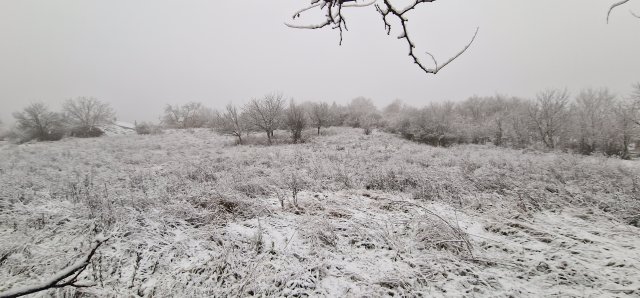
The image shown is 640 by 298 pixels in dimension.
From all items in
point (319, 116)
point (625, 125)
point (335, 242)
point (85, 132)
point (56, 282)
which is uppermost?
point (319, 116)

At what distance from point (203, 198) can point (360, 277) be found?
12.1 ft

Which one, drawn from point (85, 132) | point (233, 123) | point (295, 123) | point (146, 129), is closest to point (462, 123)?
point (295, 123)

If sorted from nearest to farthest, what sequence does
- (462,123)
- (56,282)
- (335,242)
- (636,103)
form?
(56,282)
(335,242)
(636,103)
(462,123)

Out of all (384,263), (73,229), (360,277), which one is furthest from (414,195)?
(73,229)

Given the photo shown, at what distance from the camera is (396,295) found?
9.08ft

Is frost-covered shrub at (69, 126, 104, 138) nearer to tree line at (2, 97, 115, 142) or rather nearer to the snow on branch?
tree line at (2, 97, 115, 142)

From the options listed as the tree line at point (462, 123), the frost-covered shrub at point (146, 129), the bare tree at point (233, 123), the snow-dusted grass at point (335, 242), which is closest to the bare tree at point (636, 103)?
the tree line at point (462, 123)

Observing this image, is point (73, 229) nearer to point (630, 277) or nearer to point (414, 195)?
point (414, 195)

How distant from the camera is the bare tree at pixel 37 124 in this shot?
26281 mm

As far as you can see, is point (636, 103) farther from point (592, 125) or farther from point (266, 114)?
point (266, 114)

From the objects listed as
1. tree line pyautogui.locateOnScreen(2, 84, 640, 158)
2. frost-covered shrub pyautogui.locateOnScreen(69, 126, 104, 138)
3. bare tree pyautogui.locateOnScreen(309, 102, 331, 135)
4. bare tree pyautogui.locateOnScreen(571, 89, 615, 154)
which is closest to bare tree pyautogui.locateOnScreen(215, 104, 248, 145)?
tree line pyautogui.locateOnScreen(2, 84, 640, 158)

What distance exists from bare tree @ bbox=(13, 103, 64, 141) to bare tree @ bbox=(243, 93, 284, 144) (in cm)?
2141

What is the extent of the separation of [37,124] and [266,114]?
2418 cm

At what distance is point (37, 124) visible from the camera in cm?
2645
